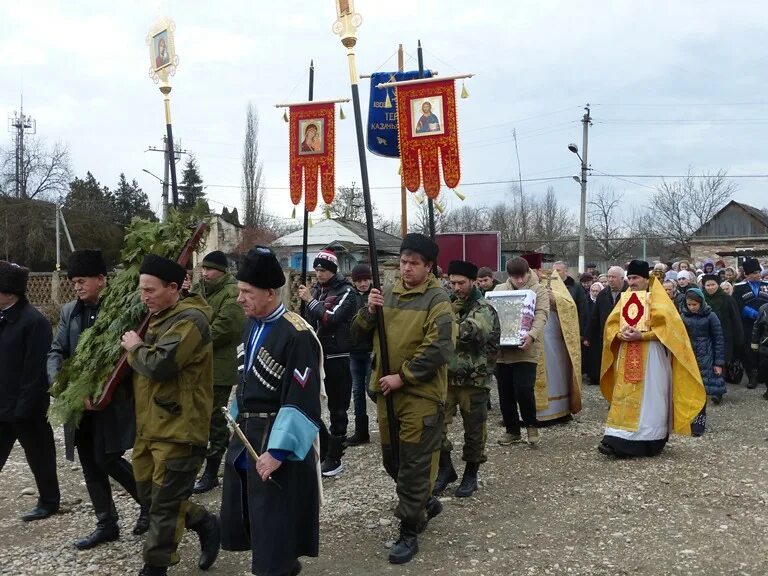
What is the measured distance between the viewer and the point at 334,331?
6.90 m

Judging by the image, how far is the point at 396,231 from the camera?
200 ft

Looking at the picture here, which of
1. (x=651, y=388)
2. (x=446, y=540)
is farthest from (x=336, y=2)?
(x=651, y=388)

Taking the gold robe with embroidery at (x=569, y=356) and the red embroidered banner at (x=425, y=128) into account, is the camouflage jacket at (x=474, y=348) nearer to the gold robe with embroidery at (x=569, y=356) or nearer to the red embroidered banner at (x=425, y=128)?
the red embroidered banner at (x=425, y=128)

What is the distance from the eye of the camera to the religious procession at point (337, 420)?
145 inches

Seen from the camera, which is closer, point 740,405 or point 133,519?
point 133,519

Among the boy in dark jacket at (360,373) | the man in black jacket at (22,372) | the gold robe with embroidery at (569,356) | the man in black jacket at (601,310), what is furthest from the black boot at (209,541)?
the man in black jacket at (601,310)

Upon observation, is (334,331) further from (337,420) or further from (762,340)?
(762,340)

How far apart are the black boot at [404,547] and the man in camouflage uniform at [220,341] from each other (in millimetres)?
1954

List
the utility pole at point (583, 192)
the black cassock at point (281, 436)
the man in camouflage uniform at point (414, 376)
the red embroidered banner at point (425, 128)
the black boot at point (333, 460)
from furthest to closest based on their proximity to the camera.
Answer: the utility pole at point (583, 192) < the black boot at point (333, 460) < the red embroidered banner at point (425, 128) < the man in camouflage uniform at point (414, 376) < the black cassock at point (281, 436)

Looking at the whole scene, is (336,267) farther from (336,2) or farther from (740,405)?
(740,405)

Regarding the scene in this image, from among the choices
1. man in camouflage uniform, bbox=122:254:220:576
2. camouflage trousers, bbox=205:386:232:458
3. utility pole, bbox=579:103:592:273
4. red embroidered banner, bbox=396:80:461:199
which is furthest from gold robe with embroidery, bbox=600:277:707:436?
utility pole, bbox=579:103:592:273

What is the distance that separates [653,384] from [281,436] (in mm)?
4778

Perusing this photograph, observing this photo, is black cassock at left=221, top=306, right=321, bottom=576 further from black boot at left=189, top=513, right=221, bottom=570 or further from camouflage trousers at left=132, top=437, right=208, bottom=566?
black boot at left=189, top=513, right=221, bottom=570

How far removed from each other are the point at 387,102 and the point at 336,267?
14.8ft
